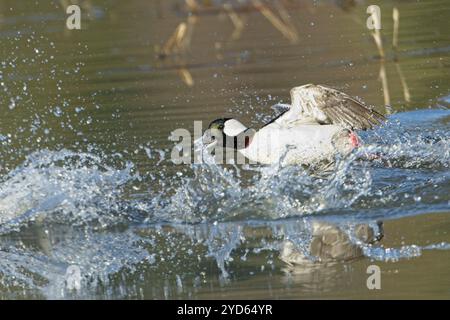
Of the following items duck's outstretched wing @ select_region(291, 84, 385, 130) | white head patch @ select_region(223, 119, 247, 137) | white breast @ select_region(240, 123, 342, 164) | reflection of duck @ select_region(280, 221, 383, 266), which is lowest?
reflection of duck @ select_region(280, 221, 383, 266)

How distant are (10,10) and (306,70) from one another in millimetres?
6806

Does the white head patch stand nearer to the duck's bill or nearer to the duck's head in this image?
the duck's head

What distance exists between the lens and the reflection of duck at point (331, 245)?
16.9 feet

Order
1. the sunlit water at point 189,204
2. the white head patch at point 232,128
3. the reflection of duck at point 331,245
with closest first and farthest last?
the sunlit water at point 189,204 < the reflection of duck at point 331,245 < the white head patch at point 232,128

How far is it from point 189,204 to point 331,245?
1.28 m

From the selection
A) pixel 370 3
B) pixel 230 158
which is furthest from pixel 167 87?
pixel 370 3

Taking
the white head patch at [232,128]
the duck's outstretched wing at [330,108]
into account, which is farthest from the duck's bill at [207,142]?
the duck's outstretched wing at [330,108]

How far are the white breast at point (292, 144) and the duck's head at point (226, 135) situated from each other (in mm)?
74

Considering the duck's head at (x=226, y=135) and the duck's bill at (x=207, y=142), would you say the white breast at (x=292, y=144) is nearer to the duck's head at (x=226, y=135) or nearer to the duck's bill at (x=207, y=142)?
the duck's head at (x=226, y=135)

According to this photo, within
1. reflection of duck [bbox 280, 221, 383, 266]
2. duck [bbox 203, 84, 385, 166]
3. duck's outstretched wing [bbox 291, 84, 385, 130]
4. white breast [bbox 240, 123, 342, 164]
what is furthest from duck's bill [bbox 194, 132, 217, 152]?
reflection of duck [bbox 280, 221, 383, 266]

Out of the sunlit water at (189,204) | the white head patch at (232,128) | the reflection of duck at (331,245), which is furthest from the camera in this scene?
the white head patch at (232,128)

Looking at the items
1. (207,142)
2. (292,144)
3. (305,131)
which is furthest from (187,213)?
(305,131)

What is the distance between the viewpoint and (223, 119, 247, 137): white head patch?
22.6ft
